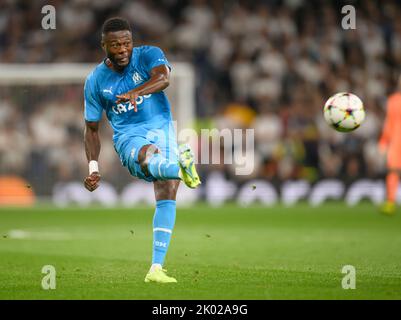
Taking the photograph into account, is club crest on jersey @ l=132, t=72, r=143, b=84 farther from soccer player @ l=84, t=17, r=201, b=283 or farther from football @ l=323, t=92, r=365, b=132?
football @ l=323, t=92, r=365, b=132

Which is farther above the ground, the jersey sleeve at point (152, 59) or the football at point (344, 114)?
the jersey sleeve at point (152, 59)

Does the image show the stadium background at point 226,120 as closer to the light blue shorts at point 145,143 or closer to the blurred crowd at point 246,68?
the blurred crowd at point 246,68

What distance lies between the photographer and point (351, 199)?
18453mm

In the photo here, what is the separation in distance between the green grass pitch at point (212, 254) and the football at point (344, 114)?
1.43m

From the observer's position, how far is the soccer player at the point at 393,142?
1530 cm

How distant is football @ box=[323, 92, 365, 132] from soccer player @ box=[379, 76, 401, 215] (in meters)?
6.33

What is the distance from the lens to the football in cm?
894

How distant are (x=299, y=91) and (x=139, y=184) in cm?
470

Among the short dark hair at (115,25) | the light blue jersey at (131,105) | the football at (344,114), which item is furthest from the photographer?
the football at (344,114)

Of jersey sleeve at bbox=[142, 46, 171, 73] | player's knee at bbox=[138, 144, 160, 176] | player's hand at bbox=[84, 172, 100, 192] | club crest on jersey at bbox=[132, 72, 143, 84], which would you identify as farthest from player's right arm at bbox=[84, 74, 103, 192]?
player's knee at bbox=[138, 144, 160, 176]

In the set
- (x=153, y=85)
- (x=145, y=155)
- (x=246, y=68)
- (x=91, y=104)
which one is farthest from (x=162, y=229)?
(x=246, y=68)

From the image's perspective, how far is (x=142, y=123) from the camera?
7648mm

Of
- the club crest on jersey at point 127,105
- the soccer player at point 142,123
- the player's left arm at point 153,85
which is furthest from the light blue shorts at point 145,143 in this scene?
the player's left arm at point 153,85
